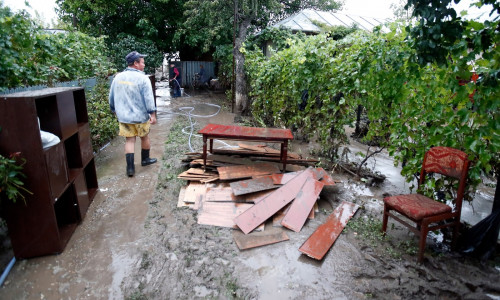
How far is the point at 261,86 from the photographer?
902 centimetres

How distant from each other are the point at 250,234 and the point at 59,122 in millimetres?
2697

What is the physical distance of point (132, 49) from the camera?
16.8m

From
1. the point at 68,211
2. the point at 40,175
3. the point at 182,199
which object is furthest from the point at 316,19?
the point at 40,175

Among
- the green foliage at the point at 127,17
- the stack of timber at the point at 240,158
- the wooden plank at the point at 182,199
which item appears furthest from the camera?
the green foliage at the point at 127,17

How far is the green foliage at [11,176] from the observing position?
8.97 feet

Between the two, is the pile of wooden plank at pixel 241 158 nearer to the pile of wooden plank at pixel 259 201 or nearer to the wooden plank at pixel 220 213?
the pile of wooden plank at pixel 259 201

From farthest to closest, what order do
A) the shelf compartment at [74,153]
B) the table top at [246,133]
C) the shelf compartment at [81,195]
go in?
1. the table top at [246,133]
2. the shelf compartment at [74,153]
3. the shelf compartment at [81,195]

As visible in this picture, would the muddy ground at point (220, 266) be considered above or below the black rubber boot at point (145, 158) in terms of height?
below

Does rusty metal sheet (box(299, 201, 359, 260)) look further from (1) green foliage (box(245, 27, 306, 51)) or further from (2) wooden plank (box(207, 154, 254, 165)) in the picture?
(1) green foliage (box(245, 27, 306, 51))

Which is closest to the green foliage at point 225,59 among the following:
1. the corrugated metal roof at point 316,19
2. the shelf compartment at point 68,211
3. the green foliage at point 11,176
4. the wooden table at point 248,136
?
the corrugated metal roof at point 316,19

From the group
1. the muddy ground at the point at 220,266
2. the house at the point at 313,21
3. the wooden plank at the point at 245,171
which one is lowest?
the muddy ground at the point at 220,266

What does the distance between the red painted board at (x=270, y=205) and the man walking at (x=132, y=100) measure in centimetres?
264

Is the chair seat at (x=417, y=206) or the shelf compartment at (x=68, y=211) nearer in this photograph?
the chair seat at (x=417, y=206)

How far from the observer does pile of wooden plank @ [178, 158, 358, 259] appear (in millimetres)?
3744
